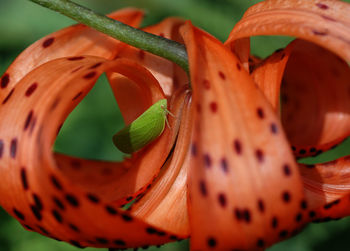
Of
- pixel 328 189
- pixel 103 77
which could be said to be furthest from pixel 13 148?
pixel 103 77

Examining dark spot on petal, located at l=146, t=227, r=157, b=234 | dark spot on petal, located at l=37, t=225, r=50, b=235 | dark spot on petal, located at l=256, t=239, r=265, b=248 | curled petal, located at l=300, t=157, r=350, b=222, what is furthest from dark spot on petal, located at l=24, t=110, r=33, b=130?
curled petal, located at l=300, t=157, r=350, b=222

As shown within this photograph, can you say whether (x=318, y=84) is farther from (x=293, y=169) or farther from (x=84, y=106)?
(x=84, y=106)

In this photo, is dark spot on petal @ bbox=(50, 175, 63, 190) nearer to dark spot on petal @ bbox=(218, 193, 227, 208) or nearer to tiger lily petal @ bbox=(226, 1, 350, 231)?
dark spot on petal @ bbox=(218, 193, 227, 208)

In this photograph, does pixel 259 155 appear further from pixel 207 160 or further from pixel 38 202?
pixel 38 202

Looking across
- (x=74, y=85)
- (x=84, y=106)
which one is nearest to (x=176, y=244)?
(x=84, y=106)

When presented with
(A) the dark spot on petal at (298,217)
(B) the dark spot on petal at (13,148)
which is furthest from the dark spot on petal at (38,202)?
(A) the dark spot on petal at (298,217)

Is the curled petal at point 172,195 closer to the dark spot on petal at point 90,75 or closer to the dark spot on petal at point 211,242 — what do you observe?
the dark spot on petal at point 211,242
